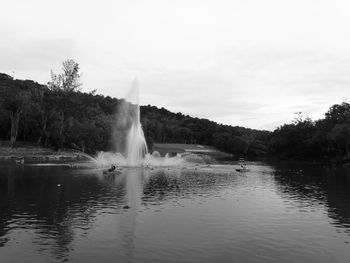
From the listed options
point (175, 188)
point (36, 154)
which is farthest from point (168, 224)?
point (36, 154)

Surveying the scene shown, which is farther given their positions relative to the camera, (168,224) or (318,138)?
(318,138)

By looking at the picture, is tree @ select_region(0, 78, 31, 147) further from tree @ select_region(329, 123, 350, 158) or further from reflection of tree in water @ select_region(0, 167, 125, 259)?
tree @ select_region(329, 123, 350, 158)

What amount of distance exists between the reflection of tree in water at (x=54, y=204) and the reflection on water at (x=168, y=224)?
6 cm

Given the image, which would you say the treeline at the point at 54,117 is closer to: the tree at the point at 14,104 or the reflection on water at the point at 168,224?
the tree at the point at 14,104

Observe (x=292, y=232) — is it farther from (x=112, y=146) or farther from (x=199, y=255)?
(x=112, y=146)

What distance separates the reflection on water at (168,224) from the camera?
73.2ft

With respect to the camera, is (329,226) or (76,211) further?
(76,211)

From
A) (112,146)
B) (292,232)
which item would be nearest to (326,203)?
(292,232)

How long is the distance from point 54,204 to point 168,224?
12.3 m

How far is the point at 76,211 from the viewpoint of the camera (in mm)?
33000

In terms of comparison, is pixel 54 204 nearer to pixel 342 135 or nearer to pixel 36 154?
pixel 36 154

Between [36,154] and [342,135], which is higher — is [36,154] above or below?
below

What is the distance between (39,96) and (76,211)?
340 feet

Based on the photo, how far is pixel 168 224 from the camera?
29.2 meters
